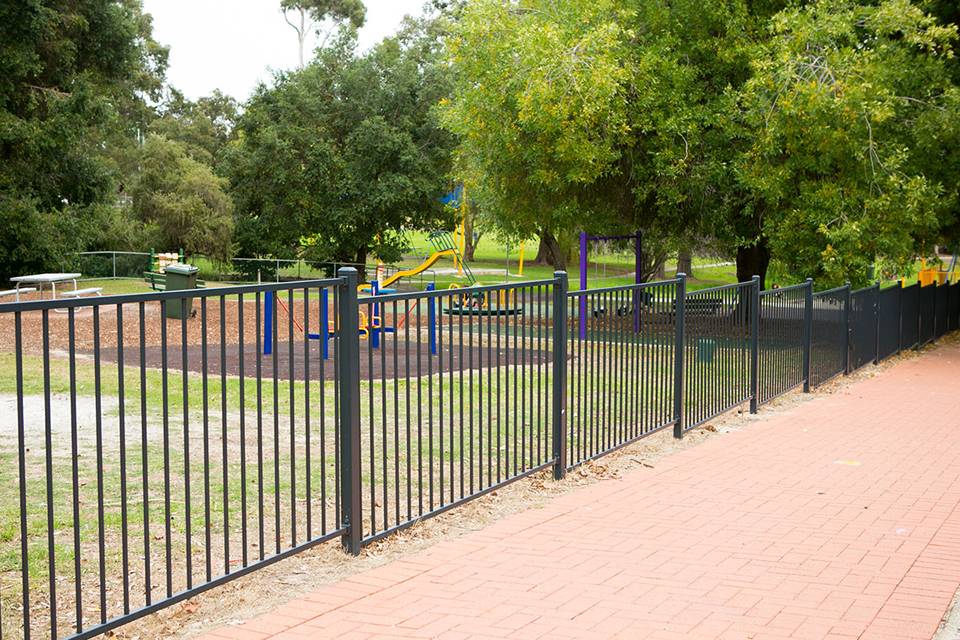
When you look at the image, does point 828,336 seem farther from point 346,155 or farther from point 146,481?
point 346,155

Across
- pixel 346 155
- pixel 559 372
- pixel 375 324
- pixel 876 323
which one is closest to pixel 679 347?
pixel 559 372

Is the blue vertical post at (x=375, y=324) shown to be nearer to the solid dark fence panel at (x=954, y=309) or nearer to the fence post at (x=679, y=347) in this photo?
the fence post at (x=679, y=347)

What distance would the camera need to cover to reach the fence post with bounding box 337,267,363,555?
231 inches

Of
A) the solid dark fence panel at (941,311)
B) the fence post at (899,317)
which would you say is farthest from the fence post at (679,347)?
the solid dark fence panel at (941,311)

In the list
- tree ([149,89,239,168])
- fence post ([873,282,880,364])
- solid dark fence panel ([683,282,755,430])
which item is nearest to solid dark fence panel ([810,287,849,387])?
fence post ([873,282,880,364])

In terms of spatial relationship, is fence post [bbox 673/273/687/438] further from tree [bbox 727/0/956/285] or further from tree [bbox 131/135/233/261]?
tree [bbox 131/135/233/261]

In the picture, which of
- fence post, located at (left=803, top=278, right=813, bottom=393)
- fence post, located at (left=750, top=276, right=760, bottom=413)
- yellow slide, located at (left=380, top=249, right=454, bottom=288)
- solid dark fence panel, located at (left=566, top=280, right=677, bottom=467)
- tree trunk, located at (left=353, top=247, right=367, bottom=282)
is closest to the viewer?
solid dark fence panel, located at (left=566, top=280, right=677, bottom=467)

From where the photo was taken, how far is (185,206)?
4394 centimetres

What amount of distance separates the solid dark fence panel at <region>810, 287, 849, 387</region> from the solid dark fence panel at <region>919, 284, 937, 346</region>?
21.6 feet

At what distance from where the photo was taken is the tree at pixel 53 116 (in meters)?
31.1

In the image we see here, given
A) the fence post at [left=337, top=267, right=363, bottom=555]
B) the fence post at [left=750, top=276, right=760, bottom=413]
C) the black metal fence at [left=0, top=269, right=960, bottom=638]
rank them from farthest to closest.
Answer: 1. the fence post at [left=750, top=276, right=760, bottom=413]
2. the fence post at [left=337, top=267, right=363, bottom=555]
3. the black metal fence at [left=0, top=269, right=960, bottom=638]

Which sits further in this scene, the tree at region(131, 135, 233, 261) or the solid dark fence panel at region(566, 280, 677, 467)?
the tree at region(131, 135, 233, 261)

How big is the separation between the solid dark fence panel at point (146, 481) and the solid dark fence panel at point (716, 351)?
3.71 metres

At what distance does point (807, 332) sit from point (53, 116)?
86.5ft
